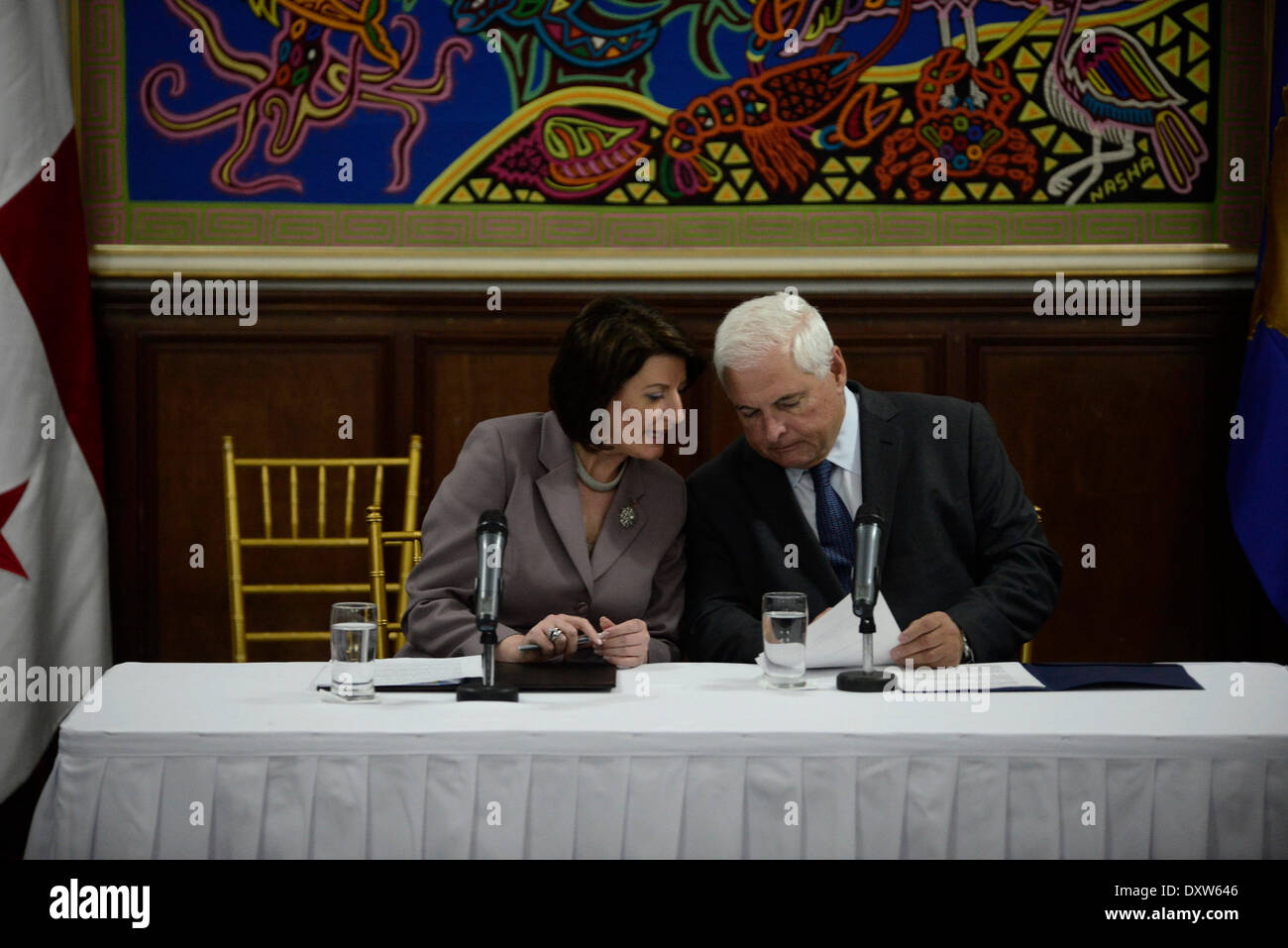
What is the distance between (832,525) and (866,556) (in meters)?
0.51

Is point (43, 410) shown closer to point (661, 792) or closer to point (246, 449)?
point (246, 449)

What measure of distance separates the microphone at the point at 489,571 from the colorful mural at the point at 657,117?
1926mm

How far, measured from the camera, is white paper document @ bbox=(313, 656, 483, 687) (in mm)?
1887

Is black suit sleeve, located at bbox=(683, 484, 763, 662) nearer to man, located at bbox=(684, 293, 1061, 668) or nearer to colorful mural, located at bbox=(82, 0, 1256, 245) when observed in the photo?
man, located at bbox=(684, 293, 1061, 668)

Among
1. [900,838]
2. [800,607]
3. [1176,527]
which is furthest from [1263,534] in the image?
[900,838]

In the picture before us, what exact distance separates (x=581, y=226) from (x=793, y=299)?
4.42 feet

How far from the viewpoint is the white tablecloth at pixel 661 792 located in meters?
1.56

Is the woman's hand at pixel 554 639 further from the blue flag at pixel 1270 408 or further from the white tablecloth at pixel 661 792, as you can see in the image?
the blue flag at pixel 1270 408

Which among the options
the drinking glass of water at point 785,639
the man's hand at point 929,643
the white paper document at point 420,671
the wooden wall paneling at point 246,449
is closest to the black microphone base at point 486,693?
the white paper document at point 420,671

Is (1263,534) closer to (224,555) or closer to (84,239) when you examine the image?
(224,555)

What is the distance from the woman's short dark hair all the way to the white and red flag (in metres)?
1.55

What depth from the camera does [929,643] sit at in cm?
202

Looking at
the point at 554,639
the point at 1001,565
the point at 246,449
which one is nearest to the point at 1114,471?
the point at 1001,565
